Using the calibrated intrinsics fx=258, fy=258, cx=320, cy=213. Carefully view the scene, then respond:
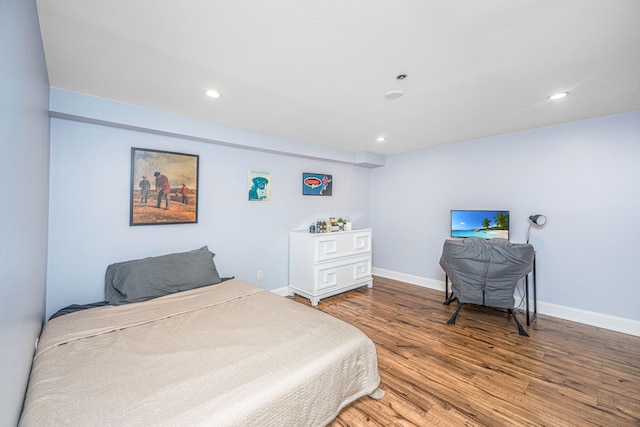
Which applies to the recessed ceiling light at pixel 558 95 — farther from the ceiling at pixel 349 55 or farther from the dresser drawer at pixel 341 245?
the dresser drawer at pixel 341 245

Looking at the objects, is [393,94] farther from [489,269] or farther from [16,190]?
[16,190]

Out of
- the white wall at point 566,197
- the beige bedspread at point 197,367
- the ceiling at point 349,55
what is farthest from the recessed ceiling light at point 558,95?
the beige bedspread at point 197,367

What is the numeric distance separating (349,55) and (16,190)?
1.79 metres

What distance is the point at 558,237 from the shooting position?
3.15m

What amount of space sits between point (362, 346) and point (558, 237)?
3.06m

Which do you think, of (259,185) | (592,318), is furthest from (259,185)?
(592,318)

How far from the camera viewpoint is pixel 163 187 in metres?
2.73

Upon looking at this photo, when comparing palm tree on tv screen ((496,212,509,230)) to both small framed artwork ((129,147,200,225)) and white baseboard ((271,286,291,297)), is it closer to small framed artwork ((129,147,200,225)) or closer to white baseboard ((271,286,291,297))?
white baseboard ((271,286,291,297))

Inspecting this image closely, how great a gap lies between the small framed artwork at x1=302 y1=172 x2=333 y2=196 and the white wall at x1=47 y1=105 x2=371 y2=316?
95 mm

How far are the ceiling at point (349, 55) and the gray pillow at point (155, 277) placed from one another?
4.94 feet

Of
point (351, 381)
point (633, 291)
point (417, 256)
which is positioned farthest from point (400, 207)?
point (351, 381)

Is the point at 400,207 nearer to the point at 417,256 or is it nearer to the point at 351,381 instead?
the point at 417,256

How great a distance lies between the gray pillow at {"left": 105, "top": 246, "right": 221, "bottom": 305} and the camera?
223 centimetres

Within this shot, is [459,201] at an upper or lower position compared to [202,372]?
upper
